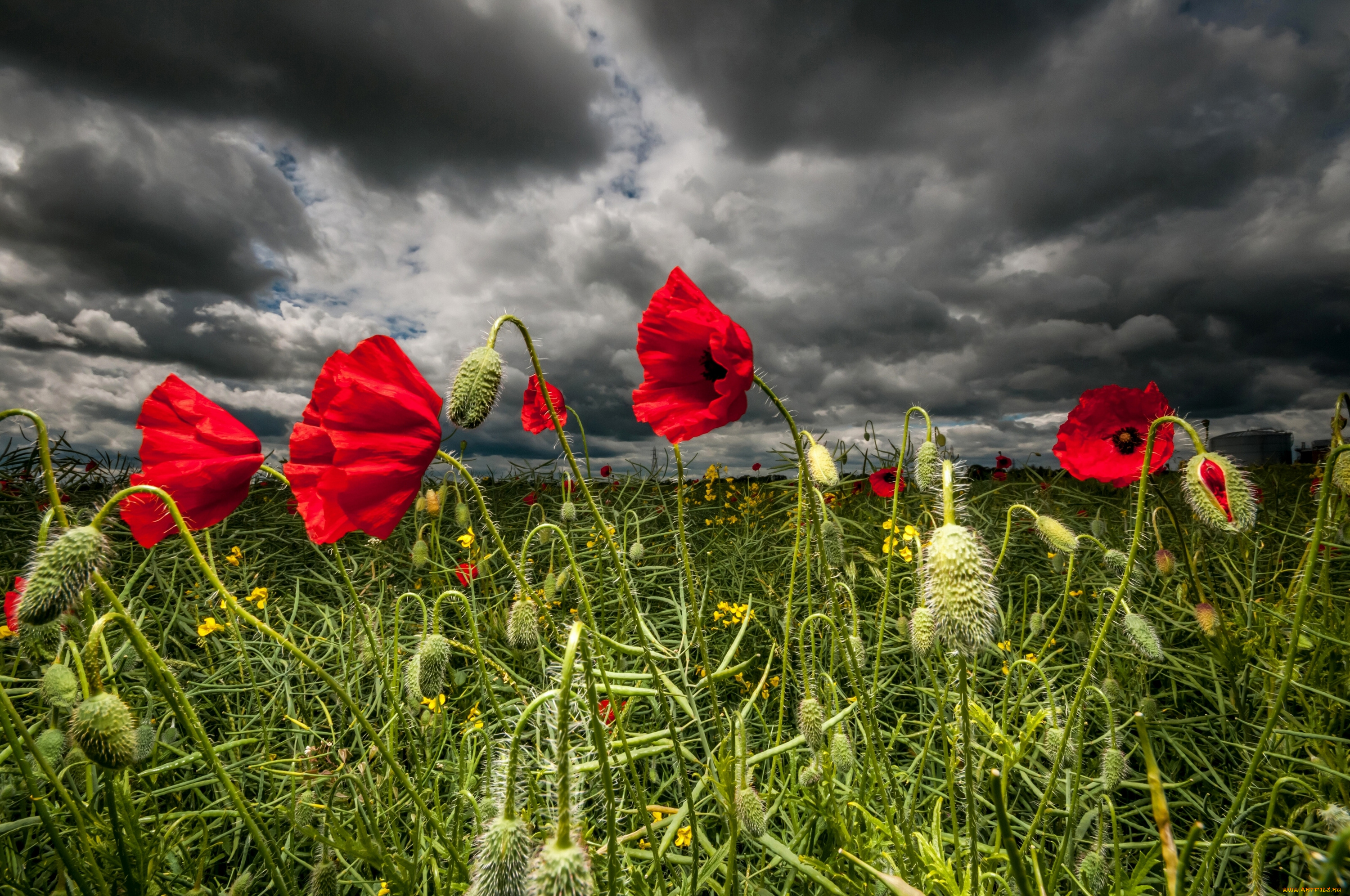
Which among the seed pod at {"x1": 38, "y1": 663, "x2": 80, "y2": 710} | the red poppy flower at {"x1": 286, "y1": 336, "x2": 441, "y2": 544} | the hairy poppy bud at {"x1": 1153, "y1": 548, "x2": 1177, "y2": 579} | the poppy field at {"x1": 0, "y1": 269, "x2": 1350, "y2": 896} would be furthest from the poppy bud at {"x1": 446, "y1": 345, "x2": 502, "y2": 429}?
the hairy poppy bud at {"x1": 1153, "y1": 548, "x2": 1177, "y2": 579}

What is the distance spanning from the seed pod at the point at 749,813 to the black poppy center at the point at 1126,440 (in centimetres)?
249

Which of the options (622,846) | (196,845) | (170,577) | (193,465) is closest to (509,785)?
(622,846)

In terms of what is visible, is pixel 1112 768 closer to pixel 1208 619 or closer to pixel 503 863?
pixel 1208 619

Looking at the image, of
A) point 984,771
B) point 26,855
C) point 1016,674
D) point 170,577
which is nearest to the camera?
point 984,771

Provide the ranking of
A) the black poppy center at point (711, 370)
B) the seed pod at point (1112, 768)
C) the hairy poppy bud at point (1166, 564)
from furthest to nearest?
the hairy poppy bud at point (1166, 564) → the black poppy center at point (711, 370) → the seed pod at point (1112, 768)

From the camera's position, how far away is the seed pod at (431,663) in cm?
147

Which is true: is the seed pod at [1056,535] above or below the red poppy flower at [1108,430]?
below

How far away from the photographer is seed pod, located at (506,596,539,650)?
4.75 ft

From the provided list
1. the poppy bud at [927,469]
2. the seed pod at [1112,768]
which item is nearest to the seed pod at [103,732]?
the poppy bud at [927,469]

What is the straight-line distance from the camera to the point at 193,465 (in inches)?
55.6

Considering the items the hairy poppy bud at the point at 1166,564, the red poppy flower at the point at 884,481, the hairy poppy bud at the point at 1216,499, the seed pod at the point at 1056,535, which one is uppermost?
the red poppy flower at the point at 884,481

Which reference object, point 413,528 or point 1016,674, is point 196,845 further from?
point 1016,674

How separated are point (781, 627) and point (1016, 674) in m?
1.14

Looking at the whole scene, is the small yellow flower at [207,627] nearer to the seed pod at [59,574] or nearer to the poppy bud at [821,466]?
the seed pod at [59,574]
